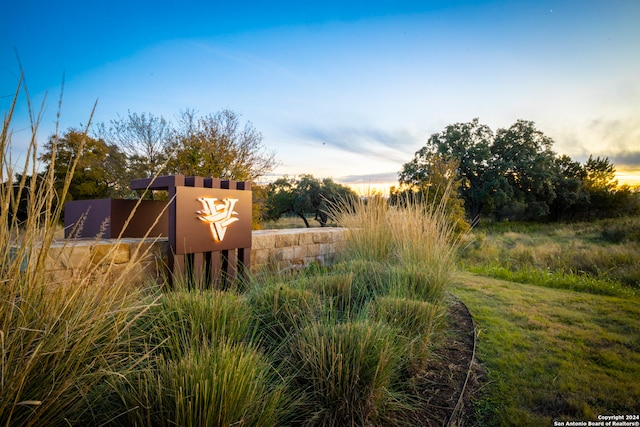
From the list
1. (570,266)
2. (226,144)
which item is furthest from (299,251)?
(226,144)

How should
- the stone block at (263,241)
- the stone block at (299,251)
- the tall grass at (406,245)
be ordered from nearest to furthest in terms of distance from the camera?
1. the tall grass at (406,245)
2. the stone block at (263,241)
3. the stone block at (299,251)

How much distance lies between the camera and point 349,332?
1.67 meters

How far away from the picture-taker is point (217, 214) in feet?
11.6

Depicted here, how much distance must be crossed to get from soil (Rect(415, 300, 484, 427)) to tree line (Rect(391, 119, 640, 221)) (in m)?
20.1

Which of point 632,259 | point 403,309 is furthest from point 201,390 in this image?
point 632,259

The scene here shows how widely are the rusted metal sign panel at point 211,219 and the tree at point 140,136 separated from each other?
10582 mm

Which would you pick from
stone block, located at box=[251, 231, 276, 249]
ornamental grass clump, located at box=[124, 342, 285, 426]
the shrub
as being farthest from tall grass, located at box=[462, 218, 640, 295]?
ornamental grass clump, located at box=[124, 342, 285, 426]

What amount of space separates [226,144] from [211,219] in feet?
29.0

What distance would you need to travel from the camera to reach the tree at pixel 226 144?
33.3 ft

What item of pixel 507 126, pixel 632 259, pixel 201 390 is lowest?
pixel 632 259

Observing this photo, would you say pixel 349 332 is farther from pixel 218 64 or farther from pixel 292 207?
pixel 292 207

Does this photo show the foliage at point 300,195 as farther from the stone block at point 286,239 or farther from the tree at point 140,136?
the stone block at point 286,239

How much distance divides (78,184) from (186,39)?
9264mm

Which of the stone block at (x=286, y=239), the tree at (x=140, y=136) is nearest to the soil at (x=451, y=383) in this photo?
the stone block at (x=286, y=239)
